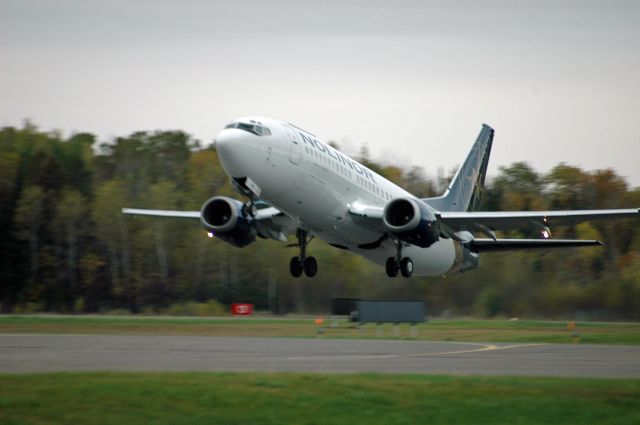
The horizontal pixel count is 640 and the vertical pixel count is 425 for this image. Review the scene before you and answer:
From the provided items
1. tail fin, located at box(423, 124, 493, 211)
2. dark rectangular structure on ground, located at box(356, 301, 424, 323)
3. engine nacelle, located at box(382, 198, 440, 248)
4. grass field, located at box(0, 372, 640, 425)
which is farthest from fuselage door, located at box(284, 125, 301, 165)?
dark rectangular structure on ground, located at box(356, 301, 424, 323)

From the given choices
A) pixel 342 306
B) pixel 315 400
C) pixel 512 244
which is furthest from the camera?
pixel 342 306

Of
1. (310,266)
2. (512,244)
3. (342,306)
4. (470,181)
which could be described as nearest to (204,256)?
(342,306)

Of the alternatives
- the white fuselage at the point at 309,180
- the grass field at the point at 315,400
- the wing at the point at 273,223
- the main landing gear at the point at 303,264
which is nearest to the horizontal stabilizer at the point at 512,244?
the white fuselage at the point at 309,180

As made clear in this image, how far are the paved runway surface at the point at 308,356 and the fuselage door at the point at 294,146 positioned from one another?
625 centimetres

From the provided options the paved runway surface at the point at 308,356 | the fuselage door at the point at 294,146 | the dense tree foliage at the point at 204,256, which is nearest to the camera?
the paved runway surface at the point at 308,356

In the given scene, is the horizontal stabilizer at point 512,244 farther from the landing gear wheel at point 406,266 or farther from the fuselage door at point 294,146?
the fuselage door at point 294,146

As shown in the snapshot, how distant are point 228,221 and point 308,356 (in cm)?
860

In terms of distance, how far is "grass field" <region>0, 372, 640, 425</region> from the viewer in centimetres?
1898

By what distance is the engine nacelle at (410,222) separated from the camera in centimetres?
3547

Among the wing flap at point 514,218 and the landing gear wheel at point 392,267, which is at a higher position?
the wing flap at point 514,218

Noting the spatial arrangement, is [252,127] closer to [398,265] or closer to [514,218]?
[398,265]

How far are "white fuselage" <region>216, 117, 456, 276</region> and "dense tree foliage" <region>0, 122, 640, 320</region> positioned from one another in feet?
37.6

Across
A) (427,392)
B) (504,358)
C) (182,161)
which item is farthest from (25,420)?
(182,161)

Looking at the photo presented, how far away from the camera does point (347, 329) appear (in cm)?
4522
